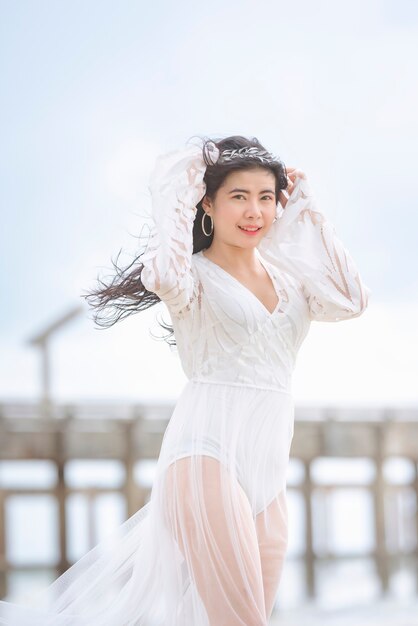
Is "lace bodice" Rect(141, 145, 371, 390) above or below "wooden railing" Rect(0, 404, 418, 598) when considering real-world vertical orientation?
above

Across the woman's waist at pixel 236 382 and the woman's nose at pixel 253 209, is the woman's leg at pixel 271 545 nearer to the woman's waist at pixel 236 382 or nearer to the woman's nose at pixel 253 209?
the woman's waist at pixel 236 382

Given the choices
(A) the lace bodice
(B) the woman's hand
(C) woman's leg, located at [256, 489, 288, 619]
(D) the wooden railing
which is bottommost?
(D) the wooden railing

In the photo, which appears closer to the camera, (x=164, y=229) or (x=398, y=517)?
(x=164, y=229)

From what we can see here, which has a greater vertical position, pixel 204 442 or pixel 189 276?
pixel 189 276

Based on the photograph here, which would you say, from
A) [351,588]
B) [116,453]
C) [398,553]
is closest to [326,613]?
[116,453]

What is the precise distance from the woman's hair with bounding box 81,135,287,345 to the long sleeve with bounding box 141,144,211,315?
0.11ft

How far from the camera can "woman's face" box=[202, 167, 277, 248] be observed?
2873mm

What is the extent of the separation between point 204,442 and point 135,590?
440 millimetres

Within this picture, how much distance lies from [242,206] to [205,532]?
2.46 feet

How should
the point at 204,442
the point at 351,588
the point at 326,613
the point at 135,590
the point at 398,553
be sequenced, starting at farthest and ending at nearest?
the point at 398,553
the point at 351,588
the point at 326,613
the point at 135,590
the point at 204,442

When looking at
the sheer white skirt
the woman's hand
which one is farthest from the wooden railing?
the woman's hand

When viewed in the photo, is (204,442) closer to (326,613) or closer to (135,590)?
(135,590)

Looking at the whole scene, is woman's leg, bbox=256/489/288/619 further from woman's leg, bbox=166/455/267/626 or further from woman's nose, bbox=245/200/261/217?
woman's nose, bbox=245/200/261/217

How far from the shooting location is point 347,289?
9.67 ft
